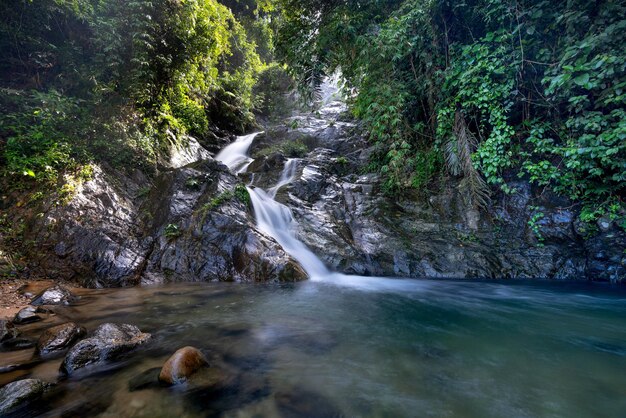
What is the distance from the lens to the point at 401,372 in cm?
266

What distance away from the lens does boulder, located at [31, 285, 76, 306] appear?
4348 mm

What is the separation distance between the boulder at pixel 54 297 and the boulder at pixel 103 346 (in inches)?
79.0

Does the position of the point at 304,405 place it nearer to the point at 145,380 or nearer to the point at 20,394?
the point at 145,380

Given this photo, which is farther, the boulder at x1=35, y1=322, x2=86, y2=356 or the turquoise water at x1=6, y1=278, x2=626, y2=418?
the boulder at x1=35, y1=322, x2=86, y2=356

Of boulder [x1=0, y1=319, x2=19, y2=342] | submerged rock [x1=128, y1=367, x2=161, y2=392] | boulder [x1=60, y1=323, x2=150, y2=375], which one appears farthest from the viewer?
boulder [x1=0, y1=319, x2=19, y2=342]

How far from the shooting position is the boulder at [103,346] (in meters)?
2.61

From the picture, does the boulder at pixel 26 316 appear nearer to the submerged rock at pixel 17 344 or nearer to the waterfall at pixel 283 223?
the submerged rock at pixel 17 344

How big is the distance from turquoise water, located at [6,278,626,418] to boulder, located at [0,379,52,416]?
6.3 inches

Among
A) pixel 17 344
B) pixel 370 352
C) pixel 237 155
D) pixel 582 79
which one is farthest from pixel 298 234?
pixel 237 155

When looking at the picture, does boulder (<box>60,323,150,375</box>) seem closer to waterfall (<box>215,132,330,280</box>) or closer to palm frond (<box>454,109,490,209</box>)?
waterfall (<box>215,132,330,280</box>)

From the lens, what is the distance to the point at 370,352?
3.09m

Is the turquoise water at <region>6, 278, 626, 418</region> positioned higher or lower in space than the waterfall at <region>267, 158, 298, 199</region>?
lower

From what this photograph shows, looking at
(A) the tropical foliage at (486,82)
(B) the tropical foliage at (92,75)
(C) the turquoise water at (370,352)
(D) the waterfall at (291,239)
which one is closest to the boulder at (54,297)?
(C) the turquoise water at (370,352)

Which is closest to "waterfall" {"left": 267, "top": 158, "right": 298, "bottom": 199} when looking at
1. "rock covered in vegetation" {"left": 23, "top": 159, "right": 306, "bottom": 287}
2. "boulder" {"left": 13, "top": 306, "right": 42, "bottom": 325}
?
"rock covered in vegetation" {"left": 23, "top": 159, "right": 306, "bottom": 287}
